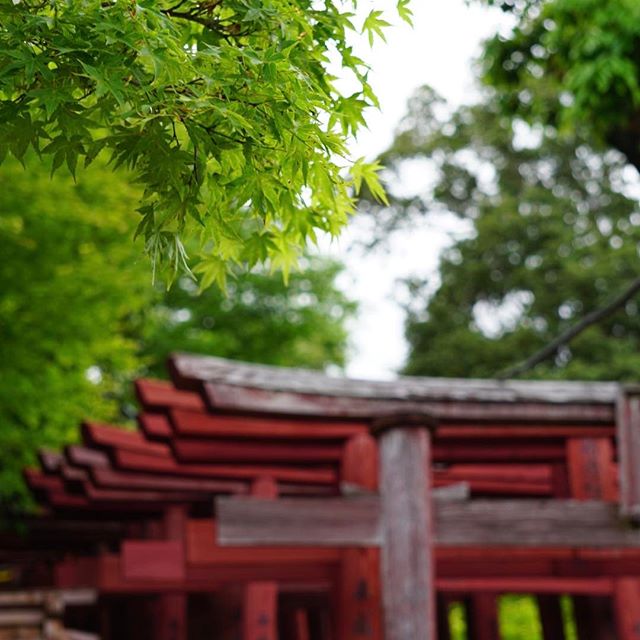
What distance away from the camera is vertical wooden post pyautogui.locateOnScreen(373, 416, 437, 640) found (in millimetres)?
8016

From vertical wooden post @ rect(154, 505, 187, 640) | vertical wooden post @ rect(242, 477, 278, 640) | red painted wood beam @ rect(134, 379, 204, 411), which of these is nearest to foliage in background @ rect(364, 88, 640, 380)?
vertical wooden post @ rect(154, 505, 187, 640)

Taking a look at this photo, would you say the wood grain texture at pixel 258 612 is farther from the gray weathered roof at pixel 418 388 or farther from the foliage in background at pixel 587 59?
the foliage in background at pixel 587 59

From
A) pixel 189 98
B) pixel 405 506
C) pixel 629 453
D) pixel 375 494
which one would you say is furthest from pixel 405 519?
pixel 189 98

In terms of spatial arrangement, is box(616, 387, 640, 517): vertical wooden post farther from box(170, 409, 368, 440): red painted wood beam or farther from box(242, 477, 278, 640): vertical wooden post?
box(242, 477, 278, 640): vertical wooden post

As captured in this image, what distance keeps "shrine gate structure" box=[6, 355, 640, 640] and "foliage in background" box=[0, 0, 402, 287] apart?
4.56 metres

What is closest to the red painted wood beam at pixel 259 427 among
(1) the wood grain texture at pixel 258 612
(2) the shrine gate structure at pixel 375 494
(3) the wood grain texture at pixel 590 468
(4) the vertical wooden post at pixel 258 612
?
(2) the shrine gate structure at pixel 375 494

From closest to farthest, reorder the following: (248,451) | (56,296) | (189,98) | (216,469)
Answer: (189,98)
(248,451)
(216,469)
(56,296)

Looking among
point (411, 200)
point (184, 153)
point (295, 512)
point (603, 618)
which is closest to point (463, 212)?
point (411, 200)

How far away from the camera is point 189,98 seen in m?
3.44

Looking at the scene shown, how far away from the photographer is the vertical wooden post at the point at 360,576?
865cm

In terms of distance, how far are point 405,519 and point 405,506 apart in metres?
0.09

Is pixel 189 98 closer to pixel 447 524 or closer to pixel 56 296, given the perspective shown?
pixel 447 524

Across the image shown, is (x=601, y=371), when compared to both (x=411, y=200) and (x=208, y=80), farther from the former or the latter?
(x=208, y=80)

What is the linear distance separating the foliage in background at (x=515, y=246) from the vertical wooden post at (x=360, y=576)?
13281 mm
